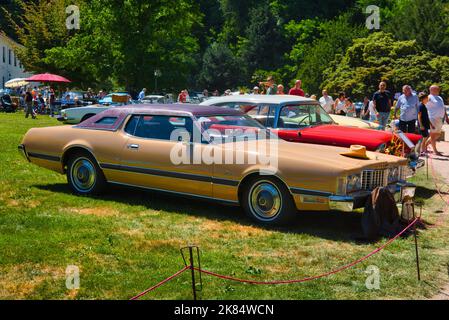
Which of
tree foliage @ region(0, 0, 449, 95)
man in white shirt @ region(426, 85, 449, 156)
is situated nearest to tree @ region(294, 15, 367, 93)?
tree foliage @ region(0, 0, 449, 95)

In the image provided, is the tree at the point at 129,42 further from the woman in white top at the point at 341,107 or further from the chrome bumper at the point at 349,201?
the chrome bumper at the point at 349,201

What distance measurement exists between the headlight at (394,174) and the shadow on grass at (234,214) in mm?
685

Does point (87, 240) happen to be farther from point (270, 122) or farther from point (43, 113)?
point (43, 113)

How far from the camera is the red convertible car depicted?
918 cm

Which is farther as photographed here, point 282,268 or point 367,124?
point 367,124

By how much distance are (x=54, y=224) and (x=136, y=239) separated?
1142 mm

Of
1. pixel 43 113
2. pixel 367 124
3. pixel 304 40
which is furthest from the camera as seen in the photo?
pixel 304 40

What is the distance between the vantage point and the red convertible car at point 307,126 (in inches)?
361

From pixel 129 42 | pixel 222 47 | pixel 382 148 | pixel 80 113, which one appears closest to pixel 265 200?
pixel 382 148

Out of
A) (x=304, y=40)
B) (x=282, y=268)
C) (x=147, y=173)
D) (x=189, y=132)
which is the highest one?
(x=304, y=40)

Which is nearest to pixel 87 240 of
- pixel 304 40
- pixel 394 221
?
pixel 394 221

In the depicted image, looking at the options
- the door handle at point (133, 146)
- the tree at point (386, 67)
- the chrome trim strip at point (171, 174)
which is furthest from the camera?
the tree at point (386, 67)

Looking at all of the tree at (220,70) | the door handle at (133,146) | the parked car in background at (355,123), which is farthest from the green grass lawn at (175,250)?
the tree at (220,70)

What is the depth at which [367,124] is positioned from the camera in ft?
40.8
